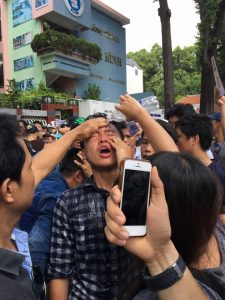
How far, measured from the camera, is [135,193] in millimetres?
1185

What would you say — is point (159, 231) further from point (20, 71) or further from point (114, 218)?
point (20, 71)

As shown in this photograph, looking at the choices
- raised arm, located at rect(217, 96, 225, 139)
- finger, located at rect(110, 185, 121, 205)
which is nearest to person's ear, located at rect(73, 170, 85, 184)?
raised arm, located at rect(217, 96, 225, 139)

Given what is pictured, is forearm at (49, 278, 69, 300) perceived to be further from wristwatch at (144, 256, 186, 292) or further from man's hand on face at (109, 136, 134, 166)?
wristwatch at (144, 256, 186, 292)

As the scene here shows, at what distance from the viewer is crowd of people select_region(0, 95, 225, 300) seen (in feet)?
3.62

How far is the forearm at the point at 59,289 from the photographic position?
1.93 meters

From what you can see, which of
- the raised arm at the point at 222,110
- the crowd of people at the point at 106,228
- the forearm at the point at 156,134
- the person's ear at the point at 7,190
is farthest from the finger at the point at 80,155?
the person's ear at the point at 7,190

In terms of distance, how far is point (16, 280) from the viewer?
3.87 feet

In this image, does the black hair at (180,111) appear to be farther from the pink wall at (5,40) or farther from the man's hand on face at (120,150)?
the pink wall at (5,40)

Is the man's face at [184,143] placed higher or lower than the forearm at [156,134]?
lower

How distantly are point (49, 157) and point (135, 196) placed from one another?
1191 millimetres

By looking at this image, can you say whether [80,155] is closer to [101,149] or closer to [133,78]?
[101,149]

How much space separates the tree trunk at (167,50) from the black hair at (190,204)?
7672 millimetres

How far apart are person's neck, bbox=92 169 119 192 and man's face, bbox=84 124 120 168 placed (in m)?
0.04

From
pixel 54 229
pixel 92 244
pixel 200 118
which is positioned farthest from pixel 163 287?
pixel 200 118
